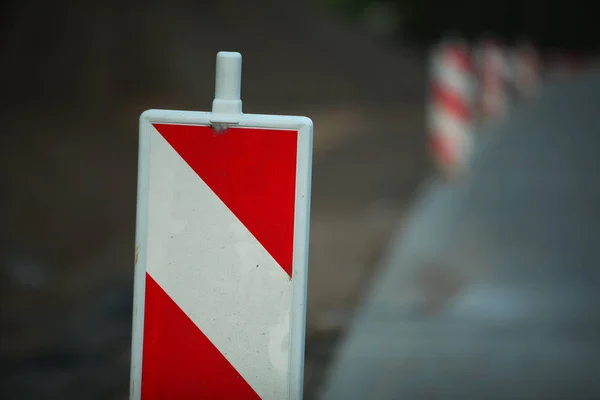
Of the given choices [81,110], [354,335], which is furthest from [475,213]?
[81,110]

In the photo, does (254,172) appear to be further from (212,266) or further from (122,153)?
(122,153)

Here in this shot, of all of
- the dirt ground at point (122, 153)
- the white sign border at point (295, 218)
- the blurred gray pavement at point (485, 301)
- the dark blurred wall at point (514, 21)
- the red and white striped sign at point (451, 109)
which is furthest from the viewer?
the dark blurred wall at point (514, 21)

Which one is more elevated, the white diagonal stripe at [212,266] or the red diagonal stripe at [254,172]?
the red diagonal stripe at [254,172]

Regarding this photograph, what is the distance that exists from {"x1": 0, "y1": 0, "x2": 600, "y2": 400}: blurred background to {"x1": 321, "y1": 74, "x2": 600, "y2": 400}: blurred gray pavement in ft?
1.02

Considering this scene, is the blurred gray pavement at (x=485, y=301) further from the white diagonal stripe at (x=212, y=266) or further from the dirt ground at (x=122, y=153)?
the white diagonal stripe at (x=212, y=266)

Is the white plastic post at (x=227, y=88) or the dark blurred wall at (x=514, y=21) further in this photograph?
the dark blurred wall at (x=514, y=21)

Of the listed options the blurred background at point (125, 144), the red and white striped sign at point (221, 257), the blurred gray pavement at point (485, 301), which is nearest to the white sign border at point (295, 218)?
the red and white striped sign at point (221, 257)

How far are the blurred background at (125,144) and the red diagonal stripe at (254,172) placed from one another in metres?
2.39

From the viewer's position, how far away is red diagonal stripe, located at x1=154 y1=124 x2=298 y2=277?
2.26 m

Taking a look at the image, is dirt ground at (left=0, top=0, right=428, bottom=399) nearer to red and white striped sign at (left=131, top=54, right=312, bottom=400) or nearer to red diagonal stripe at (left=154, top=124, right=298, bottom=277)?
red and white striped sign at (left=131, top=54, right=312, bottom=400)

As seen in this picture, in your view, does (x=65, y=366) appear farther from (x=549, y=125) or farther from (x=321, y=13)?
(x=321, y=13)

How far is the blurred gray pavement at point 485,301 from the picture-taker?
4.58 m

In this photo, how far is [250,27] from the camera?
90.0ft

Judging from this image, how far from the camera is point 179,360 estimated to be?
2328 millimetres
